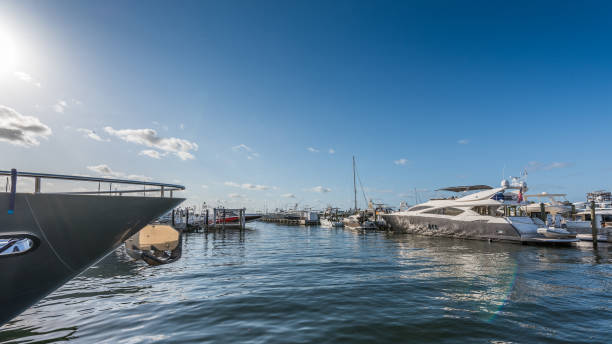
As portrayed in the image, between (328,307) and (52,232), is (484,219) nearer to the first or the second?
(328,307)

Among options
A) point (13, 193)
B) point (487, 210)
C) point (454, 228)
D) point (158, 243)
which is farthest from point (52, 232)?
point (487, 210)

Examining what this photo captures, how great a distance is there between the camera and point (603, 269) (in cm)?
1230

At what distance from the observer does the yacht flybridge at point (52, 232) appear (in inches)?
165

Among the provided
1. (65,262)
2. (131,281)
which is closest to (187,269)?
(131,281)

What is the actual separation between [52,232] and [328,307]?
5.93 metres

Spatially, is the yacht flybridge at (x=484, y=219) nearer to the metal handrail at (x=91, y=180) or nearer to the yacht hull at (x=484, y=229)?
the yacht hull at (x=484, y=229)

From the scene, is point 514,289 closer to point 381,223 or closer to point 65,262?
point 65,262

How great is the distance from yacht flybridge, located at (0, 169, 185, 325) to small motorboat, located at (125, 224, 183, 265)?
3817 mm

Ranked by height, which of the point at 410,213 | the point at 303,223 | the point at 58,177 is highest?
the point at 58,177

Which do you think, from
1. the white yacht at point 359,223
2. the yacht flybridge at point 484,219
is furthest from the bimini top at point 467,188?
the white yacht at point 359,223

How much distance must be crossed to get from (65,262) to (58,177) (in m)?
1.65

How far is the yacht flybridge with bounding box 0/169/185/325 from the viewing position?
13.8 feet

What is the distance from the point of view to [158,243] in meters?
9.83

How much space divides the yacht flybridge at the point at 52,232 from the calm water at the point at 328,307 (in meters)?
1.52
